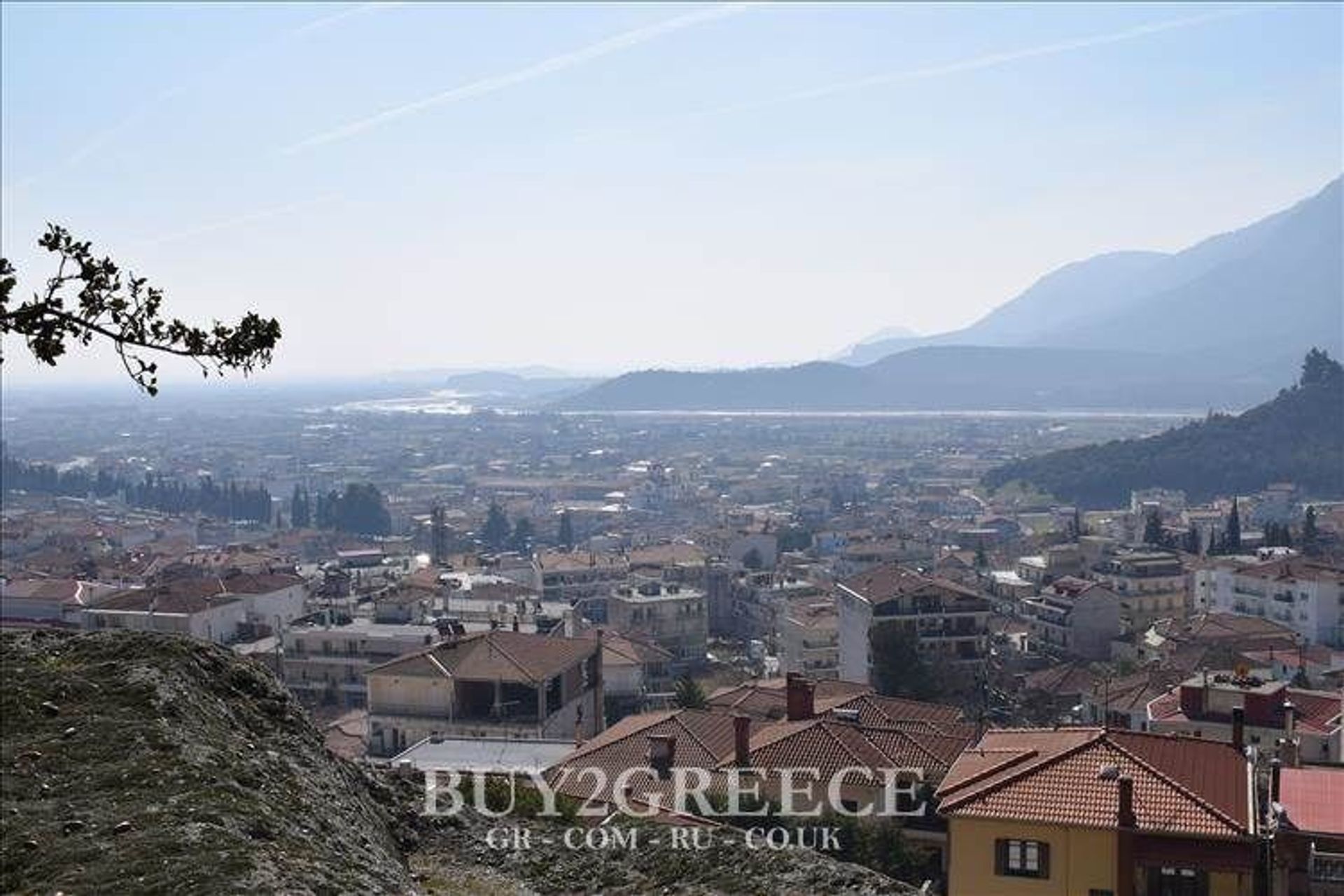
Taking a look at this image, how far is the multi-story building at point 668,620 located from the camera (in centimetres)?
5088

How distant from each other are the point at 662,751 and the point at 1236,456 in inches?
4217

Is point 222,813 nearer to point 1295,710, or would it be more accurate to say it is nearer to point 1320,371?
point 1295,710

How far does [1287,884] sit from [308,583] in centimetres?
4594

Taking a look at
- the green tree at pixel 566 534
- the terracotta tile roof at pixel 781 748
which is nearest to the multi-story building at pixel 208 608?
the terracotta tile roof at pixel 781 748

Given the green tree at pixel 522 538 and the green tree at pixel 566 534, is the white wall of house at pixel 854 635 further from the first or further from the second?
the green tree at pixel 522 538

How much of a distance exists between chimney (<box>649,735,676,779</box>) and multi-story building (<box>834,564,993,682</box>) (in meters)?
19.2

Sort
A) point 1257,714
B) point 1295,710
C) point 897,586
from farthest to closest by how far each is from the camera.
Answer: point 897,586 → point 1295,710 → point 1257,714

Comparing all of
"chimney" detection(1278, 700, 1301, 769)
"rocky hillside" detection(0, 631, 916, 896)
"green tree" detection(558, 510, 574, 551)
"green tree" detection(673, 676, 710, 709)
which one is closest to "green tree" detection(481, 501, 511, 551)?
"green tree" detection(558, 510, 574, 551)

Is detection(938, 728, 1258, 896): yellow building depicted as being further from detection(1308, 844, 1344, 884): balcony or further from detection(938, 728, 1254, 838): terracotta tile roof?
detection(1308, 844, 1344, 884): balcony

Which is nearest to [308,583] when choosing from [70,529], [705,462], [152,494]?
[70,529]

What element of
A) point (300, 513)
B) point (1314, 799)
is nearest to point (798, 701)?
point (1314, 799)

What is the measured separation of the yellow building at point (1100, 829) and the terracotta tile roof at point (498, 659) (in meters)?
14.0

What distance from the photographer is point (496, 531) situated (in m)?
94.2

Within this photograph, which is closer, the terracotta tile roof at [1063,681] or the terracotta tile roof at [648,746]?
the terracotta tile roof at [648,746]
